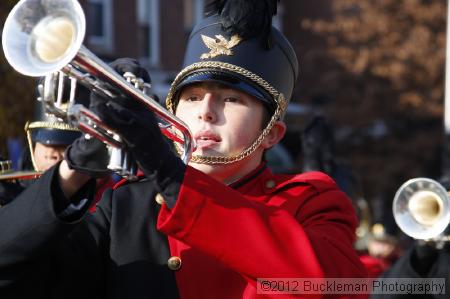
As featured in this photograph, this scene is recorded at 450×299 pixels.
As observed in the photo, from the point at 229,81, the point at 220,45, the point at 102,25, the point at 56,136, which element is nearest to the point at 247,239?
the point at 229,81

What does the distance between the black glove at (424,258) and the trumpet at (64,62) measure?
2705 mm

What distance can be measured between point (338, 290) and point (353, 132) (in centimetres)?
1469

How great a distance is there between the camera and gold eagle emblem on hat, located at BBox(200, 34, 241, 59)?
2.84 m

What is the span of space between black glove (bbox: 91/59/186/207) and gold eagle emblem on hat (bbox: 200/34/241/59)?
607mm

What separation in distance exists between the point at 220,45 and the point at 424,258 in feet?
7.91

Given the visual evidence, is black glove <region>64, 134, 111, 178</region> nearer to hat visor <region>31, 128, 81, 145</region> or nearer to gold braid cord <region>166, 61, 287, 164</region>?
gold braid cord <region>166, 61, 287, 164</region>

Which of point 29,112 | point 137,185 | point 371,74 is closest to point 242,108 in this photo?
point 137,185

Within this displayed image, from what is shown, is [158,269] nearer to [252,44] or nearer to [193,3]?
[252,44]

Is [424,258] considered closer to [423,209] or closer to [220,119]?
[423,209]

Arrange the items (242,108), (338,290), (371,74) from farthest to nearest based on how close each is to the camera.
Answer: (371,74) → (242,108) → (338,290)

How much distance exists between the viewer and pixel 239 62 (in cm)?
282

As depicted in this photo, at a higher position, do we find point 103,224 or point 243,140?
point 243,140

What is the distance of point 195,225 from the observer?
232cm

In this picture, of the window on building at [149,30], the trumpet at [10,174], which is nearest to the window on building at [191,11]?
the window on building at [149,30]
